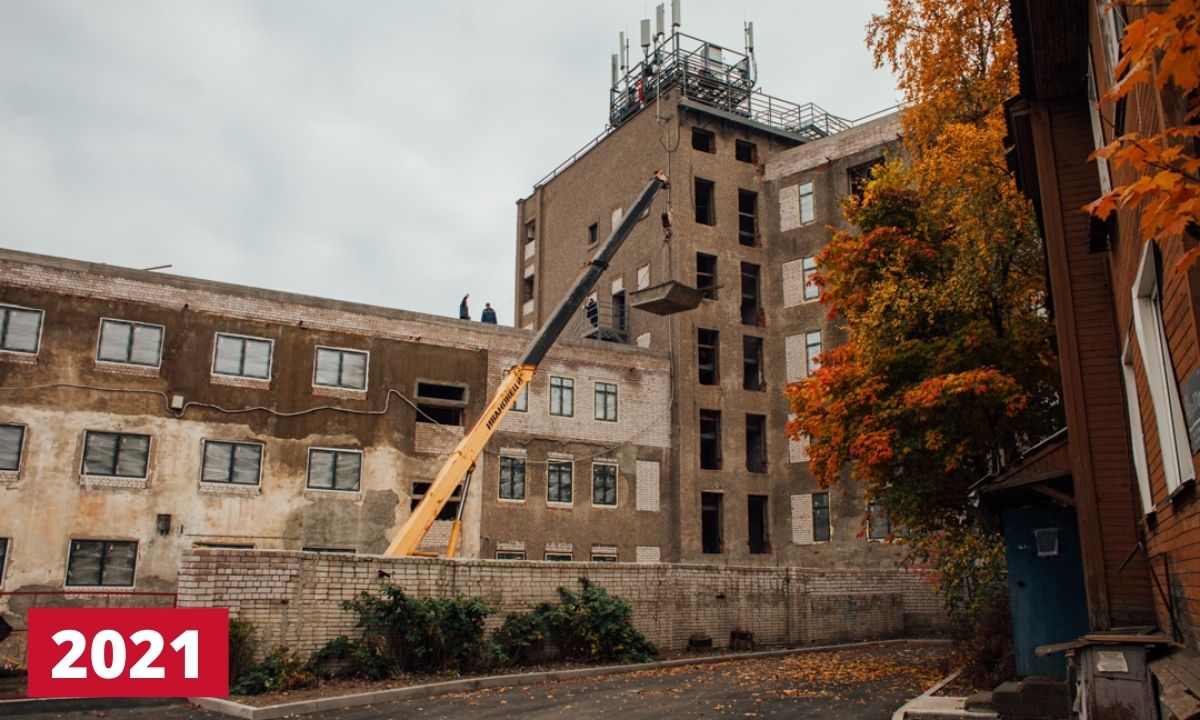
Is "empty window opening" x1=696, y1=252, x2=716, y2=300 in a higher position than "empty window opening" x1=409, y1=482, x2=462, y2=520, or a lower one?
higher

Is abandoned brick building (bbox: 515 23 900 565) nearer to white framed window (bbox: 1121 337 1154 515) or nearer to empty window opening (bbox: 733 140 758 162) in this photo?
empty window opening (bbox: 733 140 758 162)

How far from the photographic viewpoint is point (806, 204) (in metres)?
40.6

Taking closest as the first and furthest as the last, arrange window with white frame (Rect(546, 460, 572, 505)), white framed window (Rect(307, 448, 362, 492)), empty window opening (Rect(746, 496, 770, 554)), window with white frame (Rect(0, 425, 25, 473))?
window with white frame (Rect(0, 425, 25, 473)) < white framed window (Rect(307, 448, 362, 492)) < window with white frame (Rect(546, 460, 572, 505)) < empty window opening (Rect(746, 496, 770, 554))

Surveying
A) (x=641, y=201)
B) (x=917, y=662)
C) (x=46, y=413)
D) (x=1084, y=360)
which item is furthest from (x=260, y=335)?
(x=1084, y=360)

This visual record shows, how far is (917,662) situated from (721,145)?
1006 inches

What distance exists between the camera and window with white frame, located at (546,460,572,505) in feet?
111

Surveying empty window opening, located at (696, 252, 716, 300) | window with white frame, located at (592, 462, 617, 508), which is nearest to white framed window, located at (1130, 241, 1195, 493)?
window with white frame, located at (592, 462, 617, 508)

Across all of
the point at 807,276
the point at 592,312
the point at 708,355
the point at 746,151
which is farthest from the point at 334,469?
the point at 746,151

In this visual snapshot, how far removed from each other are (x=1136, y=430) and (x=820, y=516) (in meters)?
28.4

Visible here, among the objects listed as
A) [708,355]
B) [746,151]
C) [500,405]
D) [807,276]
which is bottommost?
[500,405]

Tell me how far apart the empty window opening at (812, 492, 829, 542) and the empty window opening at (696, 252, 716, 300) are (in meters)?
9.10

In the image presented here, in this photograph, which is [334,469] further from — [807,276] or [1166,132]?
[1166,132]

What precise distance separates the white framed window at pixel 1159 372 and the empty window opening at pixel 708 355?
100 feet

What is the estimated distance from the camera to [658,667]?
21.1 m
